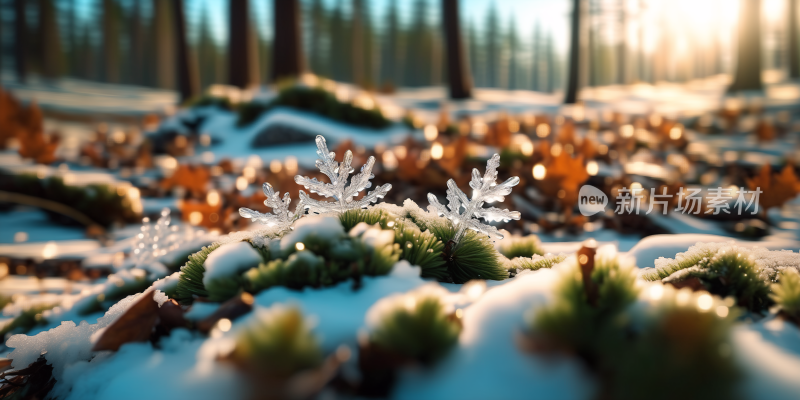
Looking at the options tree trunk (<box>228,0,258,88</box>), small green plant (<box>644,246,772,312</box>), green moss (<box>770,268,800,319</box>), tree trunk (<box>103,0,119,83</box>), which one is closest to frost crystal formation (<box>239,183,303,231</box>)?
small green plant (<box>644,246,772,312</box>)

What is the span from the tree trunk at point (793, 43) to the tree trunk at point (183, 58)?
85.1ft

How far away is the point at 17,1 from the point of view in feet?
85.1

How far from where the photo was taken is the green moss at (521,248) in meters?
2.17

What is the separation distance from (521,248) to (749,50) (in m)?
15.6

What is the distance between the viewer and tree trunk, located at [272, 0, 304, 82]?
35.0ft

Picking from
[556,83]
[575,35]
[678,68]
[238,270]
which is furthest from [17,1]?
[678,68]

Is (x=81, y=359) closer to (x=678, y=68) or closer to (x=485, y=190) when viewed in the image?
(x=485, y=190)

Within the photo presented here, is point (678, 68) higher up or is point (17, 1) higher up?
point (678, 68)

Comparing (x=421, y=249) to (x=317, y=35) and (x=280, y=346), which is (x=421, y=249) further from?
(x=317, y=35)

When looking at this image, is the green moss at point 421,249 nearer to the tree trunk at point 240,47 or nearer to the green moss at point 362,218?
the green moss at point 362,218

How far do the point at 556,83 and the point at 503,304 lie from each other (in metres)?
89.7

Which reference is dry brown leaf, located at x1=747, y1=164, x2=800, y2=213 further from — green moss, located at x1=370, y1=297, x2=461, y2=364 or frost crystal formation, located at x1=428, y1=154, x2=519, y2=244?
green moss, located at x1=370, y1=297, x2=461, y2=364

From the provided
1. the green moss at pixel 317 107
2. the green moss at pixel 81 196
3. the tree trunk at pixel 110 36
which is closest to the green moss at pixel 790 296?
the green moss at pixel 81 196

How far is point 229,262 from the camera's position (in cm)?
124
